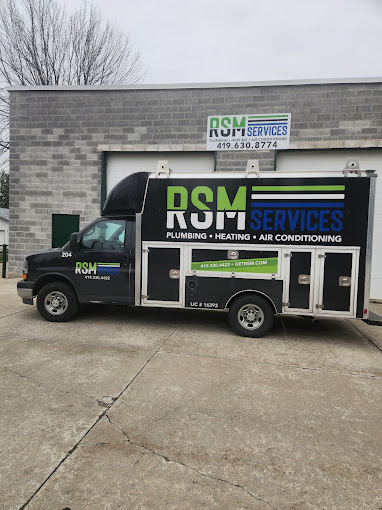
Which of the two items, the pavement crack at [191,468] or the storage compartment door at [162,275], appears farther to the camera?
the storage compartment door at [162,275]

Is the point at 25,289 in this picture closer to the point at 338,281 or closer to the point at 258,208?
the point at 258,208

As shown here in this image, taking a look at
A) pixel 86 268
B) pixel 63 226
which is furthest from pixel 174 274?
pixel 63 226

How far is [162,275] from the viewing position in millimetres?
A: 6270

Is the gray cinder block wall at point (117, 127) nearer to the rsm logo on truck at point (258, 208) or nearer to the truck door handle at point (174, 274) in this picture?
the rsm logo on truck at point (258, 208)

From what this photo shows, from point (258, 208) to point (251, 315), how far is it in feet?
6.12

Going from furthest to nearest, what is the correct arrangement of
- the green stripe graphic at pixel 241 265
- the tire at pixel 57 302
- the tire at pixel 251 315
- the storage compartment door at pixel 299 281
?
the tire at pixel 57 302 → the tire at pixel 251 315 → the green stripe graphic at pixel 241 265 → the storage compartment door at pixel 299 281

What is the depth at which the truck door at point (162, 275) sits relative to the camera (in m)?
6.21

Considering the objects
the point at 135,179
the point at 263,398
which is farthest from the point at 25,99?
the point at 263,398

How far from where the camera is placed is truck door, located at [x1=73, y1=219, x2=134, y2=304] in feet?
21.0

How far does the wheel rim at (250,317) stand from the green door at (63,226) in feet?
25.3

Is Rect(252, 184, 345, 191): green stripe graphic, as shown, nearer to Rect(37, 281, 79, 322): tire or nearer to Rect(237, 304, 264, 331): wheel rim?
Rect(237, 304, 264, 331): wheel rim

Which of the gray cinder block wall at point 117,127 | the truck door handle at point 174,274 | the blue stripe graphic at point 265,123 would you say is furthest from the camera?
the blue stripe graphic at point 265,123

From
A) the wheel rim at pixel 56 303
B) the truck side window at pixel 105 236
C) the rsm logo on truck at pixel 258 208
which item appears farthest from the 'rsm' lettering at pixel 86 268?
the rsm logo on truck at pixel 258 208

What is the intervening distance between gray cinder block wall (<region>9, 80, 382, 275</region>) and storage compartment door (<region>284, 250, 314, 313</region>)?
547 cm
